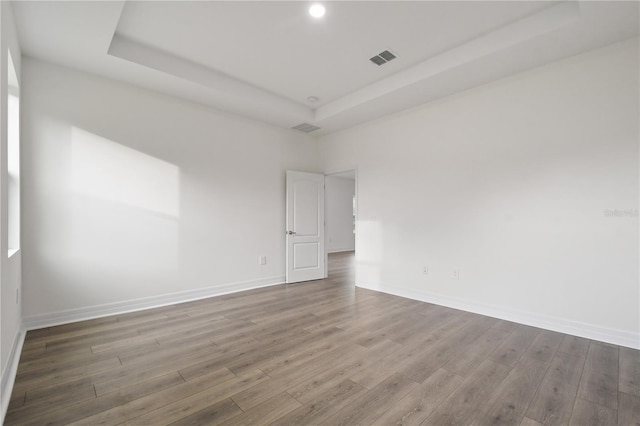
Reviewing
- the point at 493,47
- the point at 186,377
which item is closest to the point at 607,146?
the point at 493,47

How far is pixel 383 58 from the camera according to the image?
11.2 ft

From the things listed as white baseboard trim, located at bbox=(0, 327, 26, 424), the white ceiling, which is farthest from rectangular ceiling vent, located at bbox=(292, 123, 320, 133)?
white baseboard trim, located at bbox=(0, 327, 26, 424)

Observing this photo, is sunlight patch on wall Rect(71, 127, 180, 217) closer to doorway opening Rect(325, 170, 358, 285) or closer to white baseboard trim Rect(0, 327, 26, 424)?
white baseboard trim Rect(0, 327, 26, 424)

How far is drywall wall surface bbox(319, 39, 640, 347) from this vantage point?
279 cm

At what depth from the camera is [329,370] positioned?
2.26m

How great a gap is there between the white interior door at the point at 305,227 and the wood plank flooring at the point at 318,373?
1891 millimetres

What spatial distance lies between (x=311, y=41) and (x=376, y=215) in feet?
9.07

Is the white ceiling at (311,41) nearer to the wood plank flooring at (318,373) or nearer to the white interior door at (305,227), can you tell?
the white interior door at (305,227)

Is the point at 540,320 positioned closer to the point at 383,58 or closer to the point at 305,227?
the point at 383,58

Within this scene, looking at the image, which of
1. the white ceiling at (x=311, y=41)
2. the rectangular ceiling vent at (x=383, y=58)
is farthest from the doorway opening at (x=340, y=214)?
the rectangular ceiling vent at (x=383, y=58)

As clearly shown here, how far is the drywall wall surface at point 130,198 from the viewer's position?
315cm

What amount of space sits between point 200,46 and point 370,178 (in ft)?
10.1

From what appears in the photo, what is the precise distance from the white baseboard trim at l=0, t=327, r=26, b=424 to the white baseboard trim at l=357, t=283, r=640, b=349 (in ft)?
13.6

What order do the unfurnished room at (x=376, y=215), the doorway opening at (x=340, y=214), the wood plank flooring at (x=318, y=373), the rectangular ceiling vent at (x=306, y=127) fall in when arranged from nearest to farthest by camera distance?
the wood plank flooring at (x=318, y=373), the unfurnished room at (x=376, y=215), the rectangular ceiling vent at (x=306, y=127), the doorway opening at (x=340, y=214)
